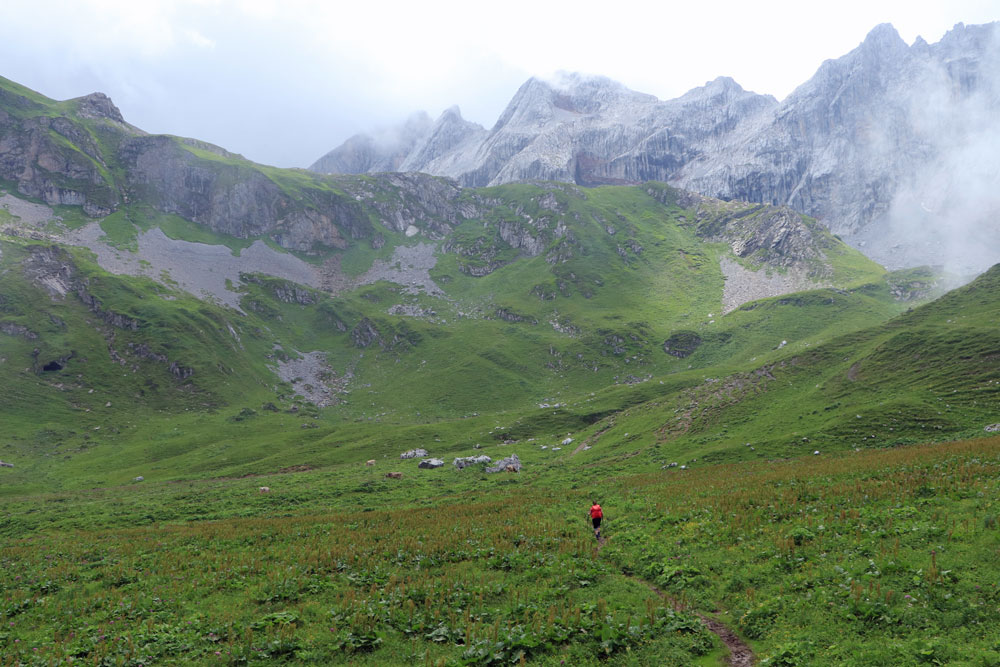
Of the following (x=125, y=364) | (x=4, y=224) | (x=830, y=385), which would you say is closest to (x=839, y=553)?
(x=830, y=385)

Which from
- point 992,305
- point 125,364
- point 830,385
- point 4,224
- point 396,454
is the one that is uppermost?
point 4,224

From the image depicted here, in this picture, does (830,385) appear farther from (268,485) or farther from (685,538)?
(268,485)

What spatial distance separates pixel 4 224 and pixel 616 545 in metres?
271

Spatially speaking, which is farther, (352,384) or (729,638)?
(352,384)

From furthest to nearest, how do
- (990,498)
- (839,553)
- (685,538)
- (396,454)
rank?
(396,454) → (685,538) → (990,498) → (839,553)

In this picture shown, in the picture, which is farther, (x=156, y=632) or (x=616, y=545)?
(x=616, y=545)

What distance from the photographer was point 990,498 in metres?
20.7

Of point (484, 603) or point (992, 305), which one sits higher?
point (992, 305)

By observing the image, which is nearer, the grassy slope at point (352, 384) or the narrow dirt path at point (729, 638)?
the narrow dirt path at point (729, 638)

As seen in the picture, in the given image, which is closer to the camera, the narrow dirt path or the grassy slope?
the narrow dirt path

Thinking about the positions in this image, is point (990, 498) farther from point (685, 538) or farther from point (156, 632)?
point (156, 632)

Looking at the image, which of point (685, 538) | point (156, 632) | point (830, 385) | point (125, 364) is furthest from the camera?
point (125, 364)

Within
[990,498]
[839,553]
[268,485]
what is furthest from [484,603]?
[268,485]

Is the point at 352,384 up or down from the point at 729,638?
down
